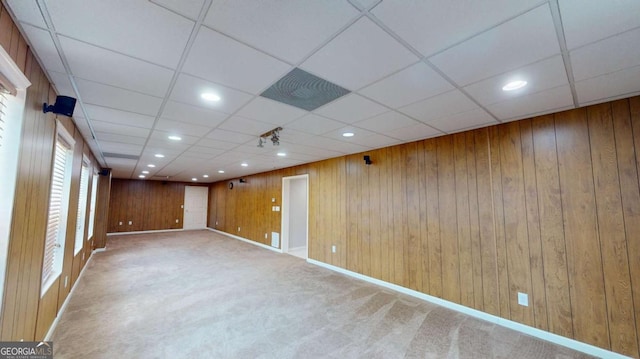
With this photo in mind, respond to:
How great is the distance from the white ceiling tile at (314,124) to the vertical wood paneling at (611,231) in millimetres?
2611

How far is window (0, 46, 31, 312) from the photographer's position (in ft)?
4.52

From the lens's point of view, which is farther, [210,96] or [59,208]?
[59,208]

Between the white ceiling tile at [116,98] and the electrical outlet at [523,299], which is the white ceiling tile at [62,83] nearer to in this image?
the white ceiling tile at [116,98]

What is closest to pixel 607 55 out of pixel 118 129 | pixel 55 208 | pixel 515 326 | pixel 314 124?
pixel 314 124

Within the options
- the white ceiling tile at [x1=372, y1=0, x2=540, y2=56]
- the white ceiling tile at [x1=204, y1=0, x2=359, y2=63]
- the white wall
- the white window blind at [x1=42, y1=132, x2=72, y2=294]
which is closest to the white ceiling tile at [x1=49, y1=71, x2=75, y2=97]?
the white window blind at [x1=42, y1=132, x2=72, y2=294]

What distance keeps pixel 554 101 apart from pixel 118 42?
11.9ft

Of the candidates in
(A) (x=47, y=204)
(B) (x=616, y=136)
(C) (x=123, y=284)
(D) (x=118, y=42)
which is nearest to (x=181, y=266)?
(C) (x=123, y=284)

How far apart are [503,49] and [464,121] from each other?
4.88 ft

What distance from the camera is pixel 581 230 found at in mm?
2508

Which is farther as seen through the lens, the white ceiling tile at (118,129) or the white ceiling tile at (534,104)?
the white ceiling tile at (118,129)

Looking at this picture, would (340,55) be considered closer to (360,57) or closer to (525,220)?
(360,57)

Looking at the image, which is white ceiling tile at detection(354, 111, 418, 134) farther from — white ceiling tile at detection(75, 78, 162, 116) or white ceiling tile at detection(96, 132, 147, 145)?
white ceiling tile at detection(96, 132, 147, 145)

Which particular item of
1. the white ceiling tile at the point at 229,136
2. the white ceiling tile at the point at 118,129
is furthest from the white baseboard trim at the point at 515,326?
the white ceiling tile at the point at 118,129

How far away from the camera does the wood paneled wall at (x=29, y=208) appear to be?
4.84 ft
